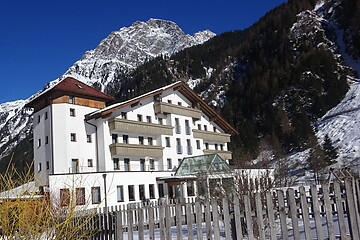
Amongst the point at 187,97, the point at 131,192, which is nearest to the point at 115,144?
the point at 131,192

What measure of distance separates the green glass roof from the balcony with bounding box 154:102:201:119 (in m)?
6.50

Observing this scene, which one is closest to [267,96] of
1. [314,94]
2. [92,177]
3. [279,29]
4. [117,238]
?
[314,94]

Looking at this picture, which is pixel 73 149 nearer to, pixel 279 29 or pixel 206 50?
pixel 279 29

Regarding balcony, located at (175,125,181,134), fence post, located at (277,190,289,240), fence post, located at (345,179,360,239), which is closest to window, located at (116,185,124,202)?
balcony, located at (175,125,181,134)

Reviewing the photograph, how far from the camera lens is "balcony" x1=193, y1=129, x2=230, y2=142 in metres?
46.5

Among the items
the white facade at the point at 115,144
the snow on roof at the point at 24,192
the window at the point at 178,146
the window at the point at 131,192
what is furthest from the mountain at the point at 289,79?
the snow on roof at the point at 24,192

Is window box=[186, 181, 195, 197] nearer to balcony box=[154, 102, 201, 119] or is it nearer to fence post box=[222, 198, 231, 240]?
balcony box=[154, 102, 201, 119]

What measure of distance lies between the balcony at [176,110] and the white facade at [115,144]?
0.39 ft

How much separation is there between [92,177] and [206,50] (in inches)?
5142

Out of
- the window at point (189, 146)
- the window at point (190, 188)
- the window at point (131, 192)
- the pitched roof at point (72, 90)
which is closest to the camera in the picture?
the window at point (131, 192)

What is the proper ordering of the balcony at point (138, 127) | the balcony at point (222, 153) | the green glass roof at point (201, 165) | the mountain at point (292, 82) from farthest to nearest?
1. the mountain at point (292, 82)
2. the balcony at point (222, 153)
3. the balcony at point (138, 127)
4. the green glass roof at point (201, 165)

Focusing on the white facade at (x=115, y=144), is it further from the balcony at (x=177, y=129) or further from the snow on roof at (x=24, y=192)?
the snow on roof at (x=24, y=192)

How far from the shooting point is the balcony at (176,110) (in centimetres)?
4212

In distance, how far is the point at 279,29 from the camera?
371ft
